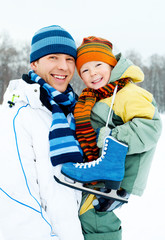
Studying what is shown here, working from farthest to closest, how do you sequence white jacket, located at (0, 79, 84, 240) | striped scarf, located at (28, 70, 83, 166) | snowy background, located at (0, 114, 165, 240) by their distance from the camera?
snowy background, located at (0, 114, 165, 240) → striped scarf, located at (28, 70, 83, 166) → white jacket, located at (0, 79, 84, 240)

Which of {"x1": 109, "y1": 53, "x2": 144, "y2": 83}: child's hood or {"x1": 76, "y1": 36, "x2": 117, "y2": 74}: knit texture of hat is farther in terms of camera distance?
{"x1": 76, "y1": 36, "x2": 117, "y2": 74}: knit texture of hat

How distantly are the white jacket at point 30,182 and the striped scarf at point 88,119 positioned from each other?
9.6 inches

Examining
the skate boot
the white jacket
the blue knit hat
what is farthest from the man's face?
the skate boot

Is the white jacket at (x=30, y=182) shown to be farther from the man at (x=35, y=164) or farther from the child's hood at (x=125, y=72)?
the child's hood at (x=125, y=72)

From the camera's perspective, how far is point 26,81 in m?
1.64

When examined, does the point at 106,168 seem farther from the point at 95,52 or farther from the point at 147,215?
the point at 147,215

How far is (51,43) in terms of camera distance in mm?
1672

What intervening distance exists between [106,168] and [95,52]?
1012 millimetres

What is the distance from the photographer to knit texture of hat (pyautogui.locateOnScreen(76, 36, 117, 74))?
5.99 ft

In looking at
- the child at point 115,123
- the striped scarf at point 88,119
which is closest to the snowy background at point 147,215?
the child at point 115,123

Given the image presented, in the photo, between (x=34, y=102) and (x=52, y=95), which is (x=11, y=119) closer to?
(x=34, y=102)

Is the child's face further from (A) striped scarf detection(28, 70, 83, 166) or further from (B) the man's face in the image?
(A) striped scarf detection(28, 70, 83, 166)

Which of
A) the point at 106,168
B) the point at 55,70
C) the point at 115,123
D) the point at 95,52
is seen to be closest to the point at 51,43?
the point at 55,70

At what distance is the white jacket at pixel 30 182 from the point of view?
1.24 metres
